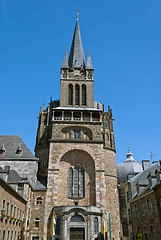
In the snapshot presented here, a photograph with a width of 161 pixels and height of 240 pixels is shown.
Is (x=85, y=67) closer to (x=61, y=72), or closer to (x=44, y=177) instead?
(x=61, y=72)

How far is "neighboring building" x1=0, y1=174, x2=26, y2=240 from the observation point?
16.5 metres

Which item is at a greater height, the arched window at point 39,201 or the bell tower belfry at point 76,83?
the bell tower belfry at point 76,83

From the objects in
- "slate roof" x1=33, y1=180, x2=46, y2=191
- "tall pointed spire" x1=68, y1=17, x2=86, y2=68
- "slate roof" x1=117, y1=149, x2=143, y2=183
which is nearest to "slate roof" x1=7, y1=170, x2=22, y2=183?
"slate roof" x1=33, y1=180, x2=46, y2=191

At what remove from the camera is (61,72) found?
37531mm

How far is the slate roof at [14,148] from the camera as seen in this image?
94.5 feet

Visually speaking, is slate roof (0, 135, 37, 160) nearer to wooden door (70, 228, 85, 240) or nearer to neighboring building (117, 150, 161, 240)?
wooden door (70, 228, 85, 240)

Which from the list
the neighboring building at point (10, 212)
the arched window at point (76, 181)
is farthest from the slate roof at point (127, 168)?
the neighboring building at point (10, 212)

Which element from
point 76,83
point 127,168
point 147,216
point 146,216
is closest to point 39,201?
point 146,216

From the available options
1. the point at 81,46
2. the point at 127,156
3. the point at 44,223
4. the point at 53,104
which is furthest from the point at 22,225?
the point at 81,46

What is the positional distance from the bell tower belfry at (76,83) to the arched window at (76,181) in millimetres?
10572

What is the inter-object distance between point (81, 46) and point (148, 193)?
105 ft

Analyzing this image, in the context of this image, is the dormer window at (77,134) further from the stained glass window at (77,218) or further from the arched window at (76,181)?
the stained glass window at (77,218)

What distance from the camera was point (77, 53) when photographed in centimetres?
4234

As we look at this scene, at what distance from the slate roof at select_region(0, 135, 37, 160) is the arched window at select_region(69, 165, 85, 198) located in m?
5.30
